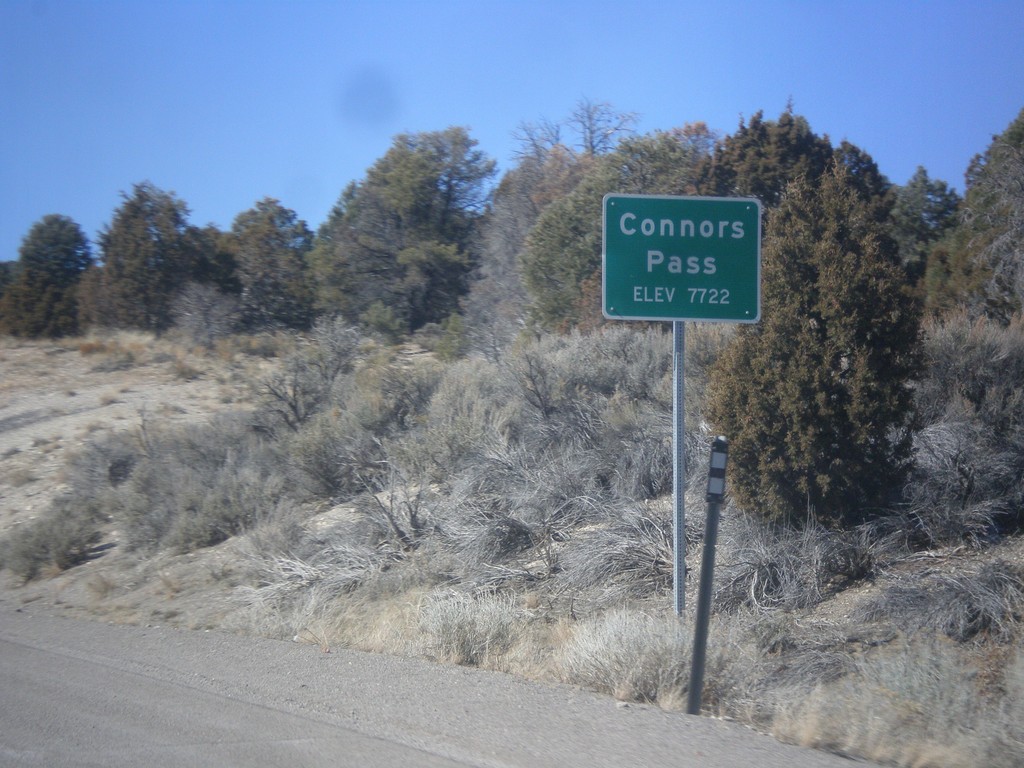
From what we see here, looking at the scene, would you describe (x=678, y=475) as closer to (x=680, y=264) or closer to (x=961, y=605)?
(x=680, y=264)

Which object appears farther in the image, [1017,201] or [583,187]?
[583,187]

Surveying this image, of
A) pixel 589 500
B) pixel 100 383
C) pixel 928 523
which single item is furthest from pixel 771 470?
pixel 100 383

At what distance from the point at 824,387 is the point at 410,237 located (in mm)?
27560

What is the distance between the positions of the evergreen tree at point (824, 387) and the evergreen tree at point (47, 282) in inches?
1354

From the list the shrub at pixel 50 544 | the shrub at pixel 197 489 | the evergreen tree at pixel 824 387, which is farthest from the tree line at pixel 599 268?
the shrub at pixel 50 544

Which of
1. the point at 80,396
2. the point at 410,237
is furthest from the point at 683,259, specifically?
the point at 410,237

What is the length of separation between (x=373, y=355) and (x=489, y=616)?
1461 cm

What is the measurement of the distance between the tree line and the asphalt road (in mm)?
4301

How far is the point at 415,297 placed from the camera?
1332 inches

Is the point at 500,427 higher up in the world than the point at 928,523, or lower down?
higher up

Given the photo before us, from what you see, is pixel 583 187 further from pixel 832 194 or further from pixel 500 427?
pixel 832 194

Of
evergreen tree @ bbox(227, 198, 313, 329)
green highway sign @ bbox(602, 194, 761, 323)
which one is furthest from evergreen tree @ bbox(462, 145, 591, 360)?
green highway sign @ bbox(602, 194, 761, 323)

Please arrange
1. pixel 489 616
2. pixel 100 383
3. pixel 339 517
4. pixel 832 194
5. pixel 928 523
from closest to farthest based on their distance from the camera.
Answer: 1. pixel 489 616
2. pixel 928 523
3. pixel 832 194
4. pixel 339 517
5. pixel 100 383

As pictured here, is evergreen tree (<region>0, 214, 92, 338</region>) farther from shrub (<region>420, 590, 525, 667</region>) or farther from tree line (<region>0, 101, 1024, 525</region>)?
shrub (<region>420, 590, 525, 667</region>)
